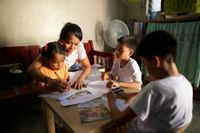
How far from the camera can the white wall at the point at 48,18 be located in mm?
2508

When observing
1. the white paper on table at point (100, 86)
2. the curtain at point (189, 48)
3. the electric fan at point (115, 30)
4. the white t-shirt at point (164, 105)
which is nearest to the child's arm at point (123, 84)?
the white paper on table at point (100, 86)

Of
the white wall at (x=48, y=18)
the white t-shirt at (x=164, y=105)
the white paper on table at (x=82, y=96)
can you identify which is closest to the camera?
the white t-shirt at (x=164, y=105)

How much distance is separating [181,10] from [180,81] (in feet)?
6.82

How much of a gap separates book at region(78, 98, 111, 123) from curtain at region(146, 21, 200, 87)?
183 cm

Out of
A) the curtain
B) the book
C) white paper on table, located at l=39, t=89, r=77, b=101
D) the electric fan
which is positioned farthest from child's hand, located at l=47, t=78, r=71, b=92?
the electric fan

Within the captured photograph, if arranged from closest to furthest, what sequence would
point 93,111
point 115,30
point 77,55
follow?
point 93,111 → point 77,55 → point 115,30

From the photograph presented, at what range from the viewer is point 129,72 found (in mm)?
1459

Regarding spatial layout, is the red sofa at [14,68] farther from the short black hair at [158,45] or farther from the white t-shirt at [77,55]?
the short black hair at [158,45]

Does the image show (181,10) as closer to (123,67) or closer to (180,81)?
(123,67)

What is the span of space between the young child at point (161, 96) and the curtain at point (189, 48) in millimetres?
1800

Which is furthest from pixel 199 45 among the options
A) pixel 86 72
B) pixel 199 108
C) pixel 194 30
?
pixel 86 72

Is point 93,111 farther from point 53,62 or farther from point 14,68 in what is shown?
point 14,68

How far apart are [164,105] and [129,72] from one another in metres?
0.75

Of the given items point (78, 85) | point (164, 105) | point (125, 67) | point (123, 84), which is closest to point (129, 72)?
point (125, 67)
